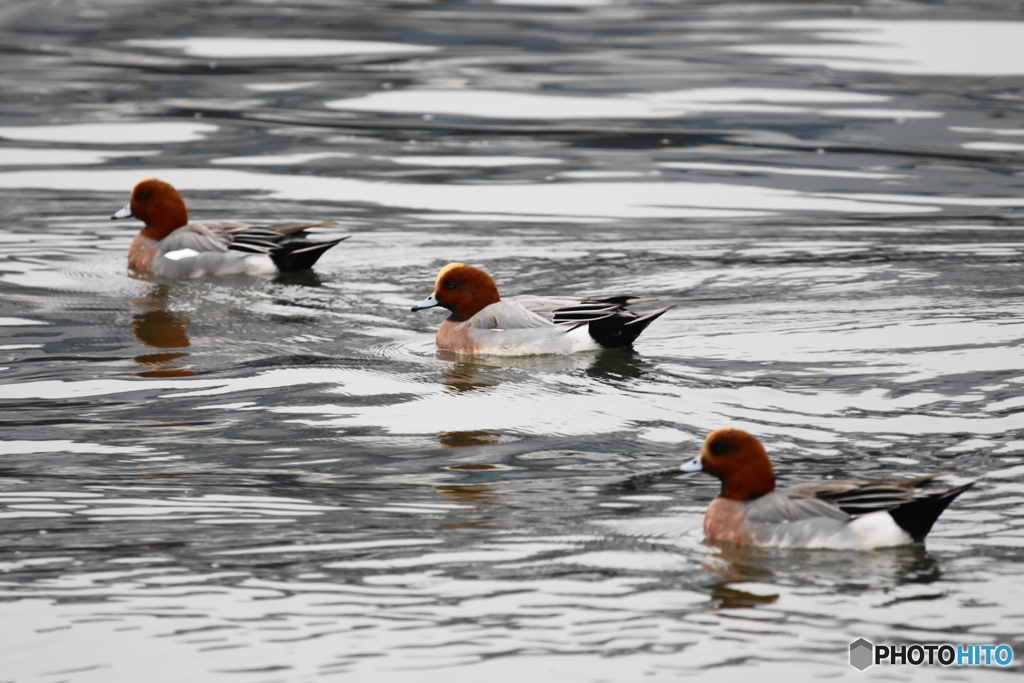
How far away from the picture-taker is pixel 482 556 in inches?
252

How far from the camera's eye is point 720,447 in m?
6.74

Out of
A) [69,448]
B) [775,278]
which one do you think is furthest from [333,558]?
[775,278]

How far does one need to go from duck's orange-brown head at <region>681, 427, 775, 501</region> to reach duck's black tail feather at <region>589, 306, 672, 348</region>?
3.44m

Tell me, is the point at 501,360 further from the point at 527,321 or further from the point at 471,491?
the point at 471,491

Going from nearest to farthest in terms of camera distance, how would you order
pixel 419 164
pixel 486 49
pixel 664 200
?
pixel 664 200 → pixel 419 164 → pixel 486 49

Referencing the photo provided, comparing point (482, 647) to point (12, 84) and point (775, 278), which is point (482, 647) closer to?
point (775, 278)

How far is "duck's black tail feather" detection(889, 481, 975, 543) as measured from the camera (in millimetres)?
6156

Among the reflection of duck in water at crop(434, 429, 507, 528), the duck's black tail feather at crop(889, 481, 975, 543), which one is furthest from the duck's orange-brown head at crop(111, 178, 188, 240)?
the duck's black tail feather at crop(889, 481, 975, 543)

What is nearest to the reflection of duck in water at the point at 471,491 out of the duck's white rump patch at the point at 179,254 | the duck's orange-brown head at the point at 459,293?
the duck's orange-brown head at the point at 459,293

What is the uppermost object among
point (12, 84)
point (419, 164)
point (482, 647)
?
point (12, 84)

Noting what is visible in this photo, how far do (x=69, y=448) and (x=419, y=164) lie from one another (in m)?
9.38

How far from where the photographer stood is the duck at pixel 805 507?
20.5ft

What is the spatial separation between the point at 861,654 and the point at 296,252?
26.6 feet

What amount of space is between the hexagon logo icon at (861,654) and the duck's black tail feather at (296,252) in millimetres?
7833
